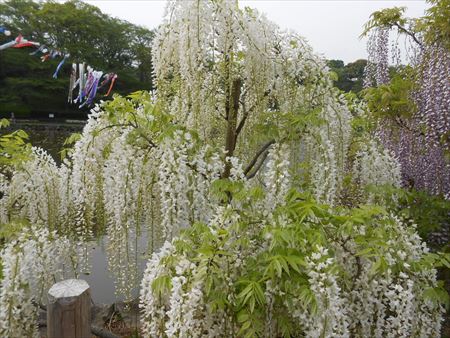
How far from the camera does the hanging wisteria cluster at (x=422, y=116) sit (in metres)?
4.55

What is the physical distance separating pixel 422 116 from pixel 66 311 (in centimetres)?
432

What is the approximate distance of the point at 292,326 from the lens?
2.56 meters

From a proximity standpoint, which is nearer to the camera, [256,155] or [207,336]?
[207,336]

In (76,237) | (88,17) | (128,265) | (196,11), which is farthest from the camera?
(88,17)

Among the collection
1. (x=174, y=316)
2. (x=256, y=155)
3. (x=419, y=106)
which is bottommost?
(x=174, y=316)

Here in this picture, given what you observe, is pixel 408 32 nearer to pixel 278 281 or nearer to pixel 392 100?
pixel 392 100

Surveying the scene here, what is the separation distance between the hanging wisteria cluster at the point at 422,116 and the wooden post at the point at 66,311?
13.2ft

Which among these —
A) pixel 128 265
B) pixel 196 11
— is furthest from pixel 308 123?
pixel 128 265

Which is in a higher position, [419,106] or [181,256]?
[419,106]

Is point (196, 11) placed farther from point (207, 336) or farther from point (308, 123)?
point (207, 336)

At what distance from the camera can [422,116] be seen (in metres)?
4.88

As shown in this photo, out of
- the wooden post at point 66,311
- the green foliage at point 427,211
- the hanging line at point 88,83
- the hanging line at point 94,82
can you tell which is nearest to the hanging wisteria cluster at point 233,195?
the wooden post at point 66,311

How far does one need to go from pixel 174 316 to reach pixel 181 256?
0.33m

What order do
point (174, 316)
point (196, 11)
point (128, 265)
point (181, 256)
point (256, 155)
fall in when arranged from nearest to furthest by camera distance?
point (174, 316) < point (181, 256) < point (196, 11) < point (128, 265) < point (256, 155)
